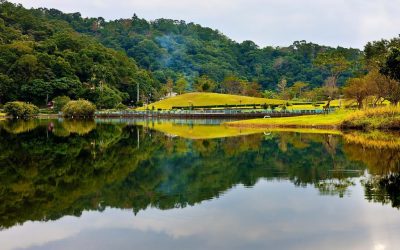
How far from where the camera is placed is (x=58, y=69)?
127750mm

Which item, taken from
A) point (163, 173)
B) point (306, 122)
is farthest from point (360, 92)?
point (163, 173)

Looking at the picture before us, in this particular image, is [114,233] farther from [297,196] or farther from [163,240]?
[297,196]

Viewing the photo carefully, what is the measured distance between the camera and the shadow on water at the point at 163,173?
15393mm

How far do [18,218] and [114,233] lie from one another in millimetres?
3158

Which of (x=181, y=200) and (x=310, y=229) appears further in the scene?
(x=181, y=200)

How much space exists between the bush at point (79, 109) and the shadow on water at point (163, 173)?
6546 centimetres

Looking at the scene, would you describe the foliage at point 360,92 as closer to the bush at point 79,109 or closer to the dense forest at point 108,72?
the dense forest at point 108,72

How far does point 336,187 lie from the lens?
17922mm

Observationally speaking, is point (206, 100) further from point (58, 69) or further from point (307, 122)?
point (307, 122)

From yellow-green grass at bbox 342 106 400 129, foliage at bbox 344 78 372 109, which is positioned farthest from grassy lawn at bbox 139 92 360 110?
yellow-green grass at bbox 342 106 400 129

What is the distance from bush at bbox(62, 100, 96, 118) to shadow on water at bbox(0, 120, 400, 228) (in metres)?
65.5

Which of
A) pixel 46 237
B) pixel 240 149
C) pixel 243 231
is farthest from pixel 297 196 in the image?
pixel 240 149

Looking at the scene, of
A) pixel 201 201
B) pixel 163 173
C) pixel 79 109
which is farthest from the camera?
pixel 79 109

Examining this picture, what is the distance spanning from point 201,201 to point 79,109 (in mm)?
85760
